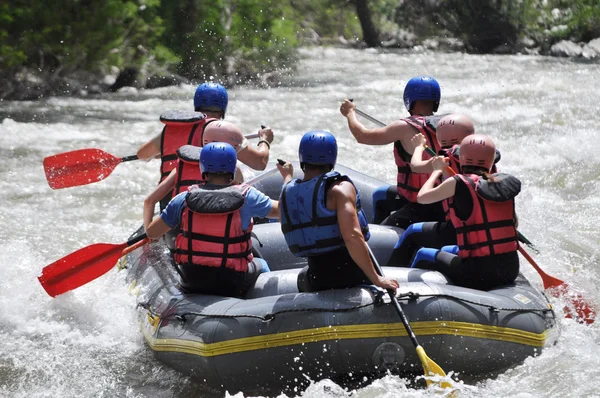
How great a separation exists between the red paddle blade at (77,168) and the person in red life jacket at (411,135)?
6.54ft

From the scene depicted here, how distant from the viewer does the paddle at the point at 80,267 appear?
5934 mm

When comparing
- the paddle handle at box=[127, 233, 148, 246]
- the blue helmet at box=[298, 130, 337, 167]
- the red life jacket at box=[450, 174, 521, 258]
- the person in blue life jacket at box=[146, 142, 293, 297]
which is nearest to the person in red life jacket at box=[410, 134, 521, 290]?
the red life jacket at box=[450, 174, 521, 258]

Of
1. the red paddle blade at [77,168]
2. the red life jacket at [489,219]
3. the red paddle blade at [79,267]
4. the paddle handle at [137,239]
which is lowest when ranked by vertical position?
the red paddle blade at [79,267]

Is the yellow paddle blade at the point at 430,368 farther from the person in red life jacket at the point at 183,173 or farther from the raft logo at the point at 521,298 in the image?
the person in red life jacket at the point at 183,173

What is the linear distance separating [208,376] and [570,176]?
6.32 m

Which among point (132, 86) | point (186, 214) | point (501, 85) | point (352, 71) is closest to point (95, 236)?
point (186, 214)

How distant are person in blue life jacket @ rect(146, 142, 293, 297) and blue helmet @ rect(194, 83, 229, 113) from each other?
1220 mm

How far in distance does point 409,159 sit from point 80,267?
7.15 ft

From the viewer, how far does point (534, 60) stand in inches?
851

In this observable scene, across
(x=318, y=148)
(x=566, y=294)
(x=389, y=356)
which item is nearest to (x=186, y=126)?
(x=318, y=148)

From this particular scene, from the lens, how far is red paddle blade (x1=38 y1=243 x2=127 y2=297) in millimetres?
5938

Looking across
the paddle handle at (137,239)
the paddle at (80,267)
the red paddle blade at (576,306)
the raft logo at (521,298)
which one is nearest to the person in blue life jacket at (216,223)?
the paddle handle at (137,239)

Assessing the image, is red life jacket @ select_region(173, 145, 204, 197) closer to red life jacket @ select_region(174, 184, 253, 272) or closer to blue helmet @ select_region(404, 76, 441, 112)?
red life jacket @ select_region(174, 184, 253, 272)

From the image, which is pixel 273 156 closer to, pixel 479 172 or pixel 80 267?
pixel 80 267
